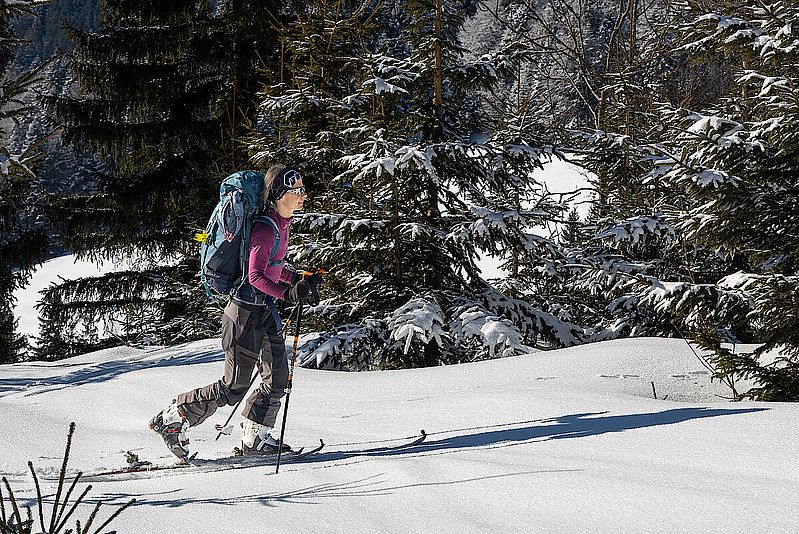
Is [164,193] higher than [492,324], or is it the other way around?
[164,193]

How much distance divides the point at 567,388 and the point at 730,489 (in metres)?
3.04

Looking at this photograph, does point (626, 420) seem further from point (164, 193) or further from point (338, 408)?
point (164, 193)

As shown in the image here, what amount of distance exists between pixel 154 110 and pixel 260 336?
1506 centimetres

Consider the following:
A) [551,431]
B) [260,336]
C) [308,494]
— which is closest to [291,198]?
[260,336]

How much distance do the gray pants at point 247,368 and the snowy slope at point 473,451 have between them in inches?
15.8

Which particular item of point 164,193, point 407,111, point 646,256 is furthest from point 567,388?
point 164,193

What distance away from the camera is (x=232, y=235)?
455cm

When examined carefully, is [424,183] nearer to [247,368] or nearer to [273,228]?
[273,228]

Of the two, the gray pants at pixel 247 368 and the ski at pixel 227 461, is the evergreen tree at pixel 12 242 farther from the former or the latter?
the ski at pixel 227 461

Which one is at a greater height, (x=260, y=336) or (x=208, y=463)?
(x=260, y=336)

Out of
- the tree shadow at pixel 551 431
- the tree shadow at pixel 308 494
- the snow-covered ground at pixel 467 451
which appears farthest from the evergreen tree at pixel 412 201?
the tree shadow at pixel 308 494

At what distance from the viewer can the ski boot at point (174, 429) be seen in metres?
4.64

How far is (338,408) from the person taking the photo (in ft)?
20.1

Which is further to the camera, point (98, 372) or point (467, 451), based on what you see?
point (98, 372)
